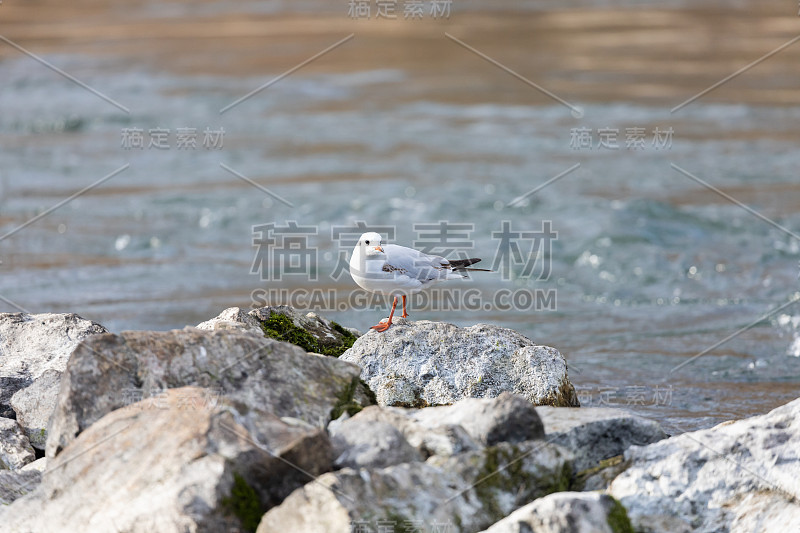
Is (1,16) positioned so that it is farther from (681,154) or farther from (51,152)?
(681,154)

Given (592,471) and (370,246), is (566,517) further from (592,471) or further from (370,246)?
(370,246)

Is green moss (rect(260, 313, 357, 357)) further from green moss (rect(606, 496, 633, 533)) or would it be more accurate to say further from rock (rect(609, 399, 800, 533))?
green moss (rect(606, 496, 633, 533))

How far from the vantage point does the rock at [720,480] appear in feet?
16.3

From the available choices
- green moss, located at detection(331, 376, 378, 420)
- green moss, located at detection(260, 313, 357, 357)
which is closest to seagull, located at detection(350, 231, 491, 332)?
green moss, located at detection(260, 313, 357, 357)

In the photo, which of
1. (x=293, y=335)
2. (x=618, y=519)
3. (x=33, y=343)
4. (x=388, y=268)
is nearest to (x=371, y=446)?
(x=618, y=519)

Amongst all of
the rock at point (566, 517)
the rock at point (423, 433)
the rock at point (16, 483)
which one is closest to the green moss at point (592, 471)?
the rock at point (566, 517)

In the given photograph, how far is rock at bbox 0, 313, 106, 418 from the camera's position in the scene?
718 centimetres

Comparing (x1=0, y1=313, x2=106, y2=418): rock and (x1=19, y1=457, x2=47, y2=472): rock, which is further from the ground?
(x1=0, y1=313, x2=106, y2=418): rock

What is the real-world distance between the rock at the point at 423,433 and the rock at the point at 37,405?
101 inches

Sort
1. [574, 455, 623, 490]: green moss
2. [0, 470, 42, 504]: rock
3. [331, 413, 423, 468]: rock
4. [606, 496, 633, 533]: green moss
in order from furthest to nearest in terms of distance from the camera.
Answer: [0, 470, 42, 504]: rock, [574, 455, 623, 490]: green moss, [331, 413, 423, 468]: rock, [606, 496, 633, 533]: green moss

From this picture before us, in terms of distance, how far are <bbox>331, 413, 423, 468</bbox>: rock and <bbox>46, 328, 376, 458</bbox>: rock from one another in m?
0.45

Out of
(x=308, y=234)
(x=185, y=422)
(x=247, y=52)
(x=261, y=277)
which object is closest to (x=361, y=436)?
(x=185, y=422)

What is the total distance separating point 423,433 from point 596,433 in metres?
1.05

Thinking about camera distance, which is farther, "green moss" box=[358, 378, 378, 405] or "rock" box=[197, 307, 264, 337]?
"rock" box=[197, 307, 264, 337]
